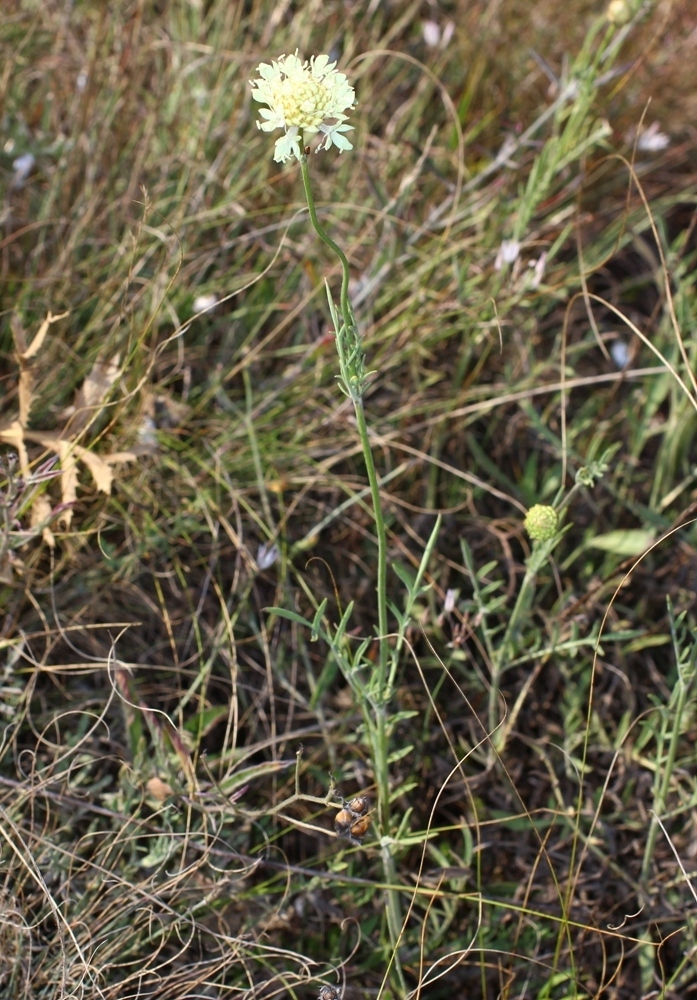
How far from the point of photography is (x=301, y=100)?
818mm

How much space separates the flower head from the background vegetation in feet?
1.64

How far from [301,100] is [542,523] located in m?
0.56

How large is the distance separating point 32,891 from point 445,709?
0.64 metres

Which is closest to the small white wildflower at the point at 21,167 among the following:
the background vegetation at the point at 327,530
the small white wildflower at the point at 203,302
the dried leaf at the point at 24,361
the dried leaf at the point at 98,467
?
the background vegetation at the point at 327,530

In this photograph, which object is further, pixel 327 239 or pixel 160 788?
pixel 160 788

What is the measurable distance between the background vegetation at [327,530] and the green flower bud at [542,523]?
15 cm

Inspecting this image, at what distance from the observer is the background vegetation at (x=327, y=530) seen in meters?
1.19

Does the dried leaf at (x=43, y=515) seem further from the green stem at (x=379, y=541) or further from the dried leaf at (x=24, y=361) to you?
the green stem at (x=379, y=541)

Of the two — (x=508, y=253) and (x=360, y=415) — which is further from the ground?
(x=360, y=415)

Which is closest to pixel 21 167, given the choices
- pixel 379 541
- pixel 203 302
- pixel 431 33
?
pixel 203 302

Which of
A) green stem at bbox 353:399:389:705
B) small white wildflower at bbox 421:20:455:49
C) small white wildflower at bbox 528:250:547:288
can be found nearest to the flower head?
green stem at bbox 353:399:389:705

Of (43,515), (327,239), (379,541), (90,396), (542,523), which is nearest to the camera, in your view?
(327,239)

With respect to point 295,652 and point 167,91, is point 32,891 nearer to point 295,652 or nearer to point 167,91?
point 295,652

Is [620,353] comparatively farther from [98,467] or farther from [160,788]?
[160,788]
